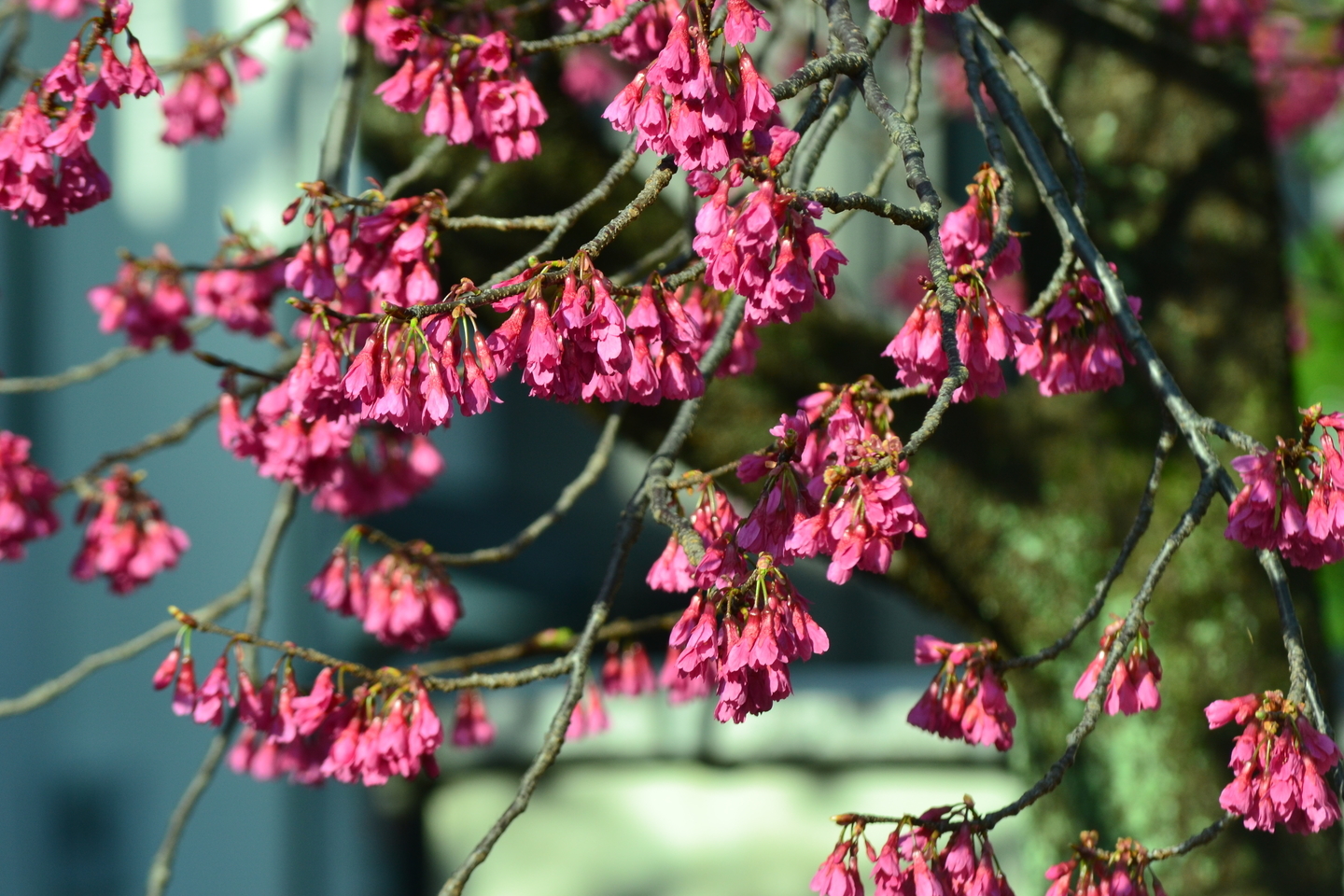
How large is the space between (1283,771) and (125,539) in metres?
1.82

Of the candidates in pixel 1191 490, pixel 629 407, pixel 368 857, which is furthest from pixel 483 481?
pixel 1191 490

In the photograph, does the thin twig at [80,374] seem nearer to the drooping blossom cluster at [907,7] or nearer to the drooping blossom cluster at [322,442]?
the drooping blossom cluster at [322,442]

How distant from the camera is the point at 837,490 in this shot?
1223 millimetres

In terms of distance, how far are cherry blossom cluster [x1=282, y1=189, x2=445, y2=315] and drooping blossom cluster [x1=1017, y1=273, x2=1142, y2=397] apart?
29.2 inches

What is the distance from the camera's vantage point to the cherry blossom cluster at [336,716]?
59.9 inches

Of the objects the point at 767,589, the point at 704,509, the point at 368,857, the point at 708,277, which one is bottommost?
the point at 368,857

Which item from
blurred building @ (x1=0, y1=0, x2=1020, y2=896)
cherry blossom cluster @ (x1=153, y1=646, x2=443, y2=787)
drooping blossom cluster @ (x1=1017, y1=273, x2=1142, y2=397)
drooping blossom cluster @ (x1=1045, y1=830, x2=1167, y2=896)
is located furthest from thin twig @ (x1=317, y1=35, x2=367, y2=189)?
blurred building @ (x1=0, y1=0, x2=1020, y2=896)

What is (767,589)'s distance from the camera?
117cm

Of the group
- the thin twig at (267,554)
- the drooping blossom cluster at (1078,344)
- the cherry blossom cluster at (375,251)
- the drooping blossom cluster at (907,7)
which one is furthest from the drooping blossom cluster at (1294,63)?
the thin twig at (267,554)

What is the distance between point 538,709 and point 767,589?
3.12m

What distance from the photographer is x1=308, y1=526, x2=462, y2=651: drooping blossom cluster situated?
1.83m

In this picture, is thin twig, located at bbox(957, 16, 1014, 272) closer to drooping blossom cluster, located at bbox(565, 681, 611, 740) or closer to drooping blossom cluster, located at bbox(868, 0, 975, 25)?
drooping blossom cluster, located at bbox(868, 0, 975, 25)

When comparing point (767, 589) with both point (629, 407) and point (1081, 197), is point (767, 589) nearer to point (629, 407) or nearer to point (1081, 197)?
point (1081, 197)

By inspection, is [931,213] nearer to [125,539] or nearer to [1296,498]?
[1296,498]
